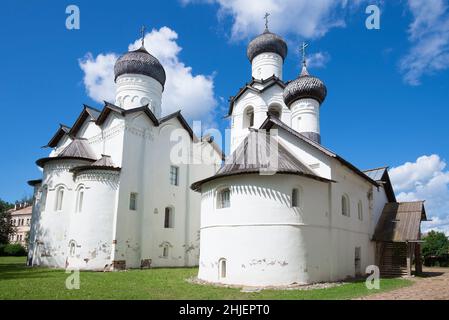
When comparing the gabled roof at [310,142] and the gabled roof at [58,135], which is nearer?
the gabled roof at [310,142]

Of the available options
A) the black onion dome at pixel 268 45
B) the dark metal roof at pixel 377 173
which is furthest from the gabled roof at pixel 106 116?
the dark metal roof at pixel 377 173

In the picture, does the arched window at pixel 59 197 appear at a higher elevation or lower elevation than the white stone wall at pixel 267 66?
lower

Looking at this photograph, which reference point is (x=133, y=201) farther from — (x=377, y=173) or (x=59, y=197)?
(x=377, y=173)

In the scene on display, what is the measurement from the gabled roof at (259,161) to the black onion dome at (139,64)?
→ 36.6ft

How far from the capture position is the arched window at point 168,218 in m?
20.8

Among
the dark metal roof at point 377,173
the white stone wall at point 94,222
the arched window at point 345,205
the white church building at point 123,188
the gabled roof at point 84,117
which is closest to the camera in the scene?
the arched window at point 345,205

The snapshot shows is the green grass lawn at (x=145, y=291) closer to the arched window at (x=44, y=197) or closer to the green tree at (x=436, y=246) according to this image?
the arched window at (x=44, y=197)

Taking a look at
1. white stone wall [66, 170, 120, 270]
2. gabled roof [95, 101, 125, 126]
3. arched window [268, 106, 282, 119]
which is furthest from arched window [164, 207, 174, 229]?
arched window [268, 106, 282, 119]

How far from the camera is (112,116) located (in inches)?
782

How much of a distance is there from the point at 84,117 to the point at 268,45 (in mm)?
12616

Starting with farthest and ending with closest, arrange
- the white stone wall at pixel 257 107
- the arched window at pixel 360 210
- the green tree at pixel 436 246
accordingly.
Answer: the green tree at pixel 436 246 < the white stone wall at pixel 257 107 < the arched window at pixel 360 210

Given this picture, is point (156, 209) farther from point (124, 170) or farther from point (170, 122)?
point (170, 122)

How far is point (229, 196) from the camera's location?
43.7ft

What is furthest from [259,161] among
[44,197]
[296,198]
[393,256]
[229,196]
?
[44,197]
